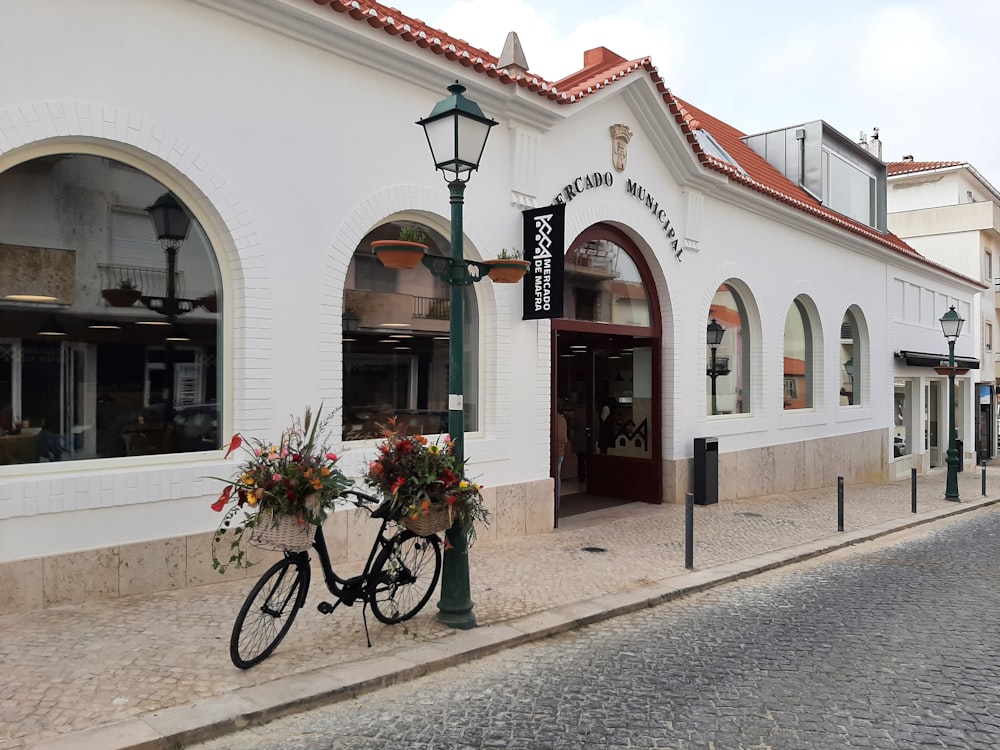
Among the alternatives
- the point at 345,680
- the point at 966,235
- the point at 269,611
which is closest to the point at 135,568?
the point at 269,611

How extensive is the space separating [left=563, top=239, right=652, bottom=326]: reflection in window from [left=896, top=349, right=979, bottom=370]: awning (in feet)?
40.1

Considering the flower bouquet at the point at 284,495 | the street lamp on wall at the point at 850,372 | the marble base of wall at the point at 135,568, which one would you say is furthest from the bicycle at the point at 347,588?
the street lamp on wall at the point at 850,372

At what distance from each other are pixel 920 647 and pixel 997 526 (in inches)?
339

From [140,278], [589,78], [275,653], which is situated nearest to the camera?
[275,653]

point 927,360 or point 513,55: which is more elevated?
point 513,55

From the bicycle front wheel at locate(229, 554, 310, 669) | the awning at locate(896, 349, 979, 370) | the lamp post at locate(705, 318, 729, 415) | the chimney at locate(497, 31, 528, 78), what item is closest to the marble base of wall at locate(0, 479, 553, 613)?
the bicycle front wheel at locate(229, 554, 310, 669)

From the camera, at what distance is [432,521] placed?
5512 mm

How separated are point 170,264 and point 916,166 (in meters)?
33.3

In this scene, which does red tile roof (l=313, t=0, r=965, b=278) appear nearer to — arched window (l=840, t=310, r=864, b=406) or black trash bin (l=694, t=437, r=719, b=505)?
arched window (l=840, t=310, r=864, b=406)

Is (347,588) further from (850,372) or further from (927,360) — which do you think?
(927,360)

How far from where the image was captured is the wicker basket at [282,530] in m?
4.80

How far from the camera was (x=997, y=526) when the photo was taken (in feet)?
41.9

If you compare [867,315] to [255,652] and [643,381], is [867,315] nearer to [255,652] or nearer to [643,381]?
[643,381]

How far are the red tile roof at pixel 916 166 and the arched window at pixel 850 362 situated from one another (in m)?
16.2
